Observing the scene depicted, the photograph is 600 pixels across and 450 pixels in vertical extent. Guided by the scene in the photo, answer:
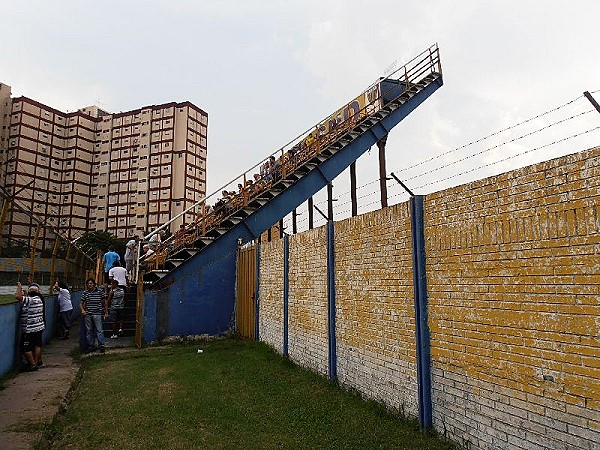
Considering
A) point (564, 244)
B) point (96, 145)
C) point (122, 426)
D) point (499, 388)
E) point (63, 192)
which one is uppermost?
point (96, 145)

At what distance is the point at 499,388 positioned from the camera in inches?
144

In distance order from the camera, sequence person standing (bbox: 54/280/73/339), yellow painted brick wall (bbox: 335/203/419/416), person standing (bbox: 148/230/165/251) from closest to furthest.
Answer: yellow painted brick wall (bbox: 335/203/419/416), person standing (bbox: 54/280/73/339), person standing (bbox: 148/230/165/251)

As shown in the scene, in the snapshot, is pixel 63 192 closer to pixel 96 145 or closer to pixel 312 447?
pixel 96 145

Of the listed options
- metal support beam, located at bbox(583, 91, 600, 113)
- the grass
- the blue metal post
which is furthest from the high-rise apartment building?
metal support beam, located at bbox(583, 91, 600, 113)

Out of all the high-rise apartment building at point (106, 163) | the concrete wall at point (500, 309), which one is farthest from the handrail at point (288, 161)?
the high-rise apartment building at point (106, 163)

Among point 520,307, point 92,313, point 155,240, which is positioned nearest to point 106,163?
point 155,240

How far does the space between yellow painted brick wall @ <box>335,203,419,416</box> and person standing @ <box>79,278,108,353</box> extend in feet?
20.4

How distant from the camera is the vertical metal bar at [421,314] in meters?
4.48

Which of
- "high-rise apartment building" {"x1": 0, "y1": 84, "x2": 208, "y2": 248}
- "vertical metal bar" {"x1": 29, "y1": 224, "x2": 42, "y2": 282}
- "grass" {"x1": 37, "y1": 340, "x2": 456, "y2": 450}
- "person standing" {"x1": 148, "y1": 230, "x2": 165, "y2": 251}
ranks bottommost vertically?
"grass" {"x1": 37, "y1": 340, "x2": 456, "y2": 450}

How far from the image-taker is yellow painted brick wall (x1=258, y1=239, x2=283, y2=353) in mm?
9062

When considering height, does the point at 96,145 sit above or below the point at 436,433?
above

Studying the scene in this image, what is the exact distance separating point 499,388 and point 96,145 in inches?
3027

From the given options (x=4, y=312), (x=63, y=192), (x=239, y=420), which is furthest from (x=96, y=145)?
(x=239, y=420)

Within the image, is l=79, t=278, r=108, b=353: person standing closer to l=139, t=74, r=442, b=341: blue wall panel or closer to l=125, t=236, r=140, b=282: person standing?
l=139, t=74, r=442, b=341: blue wall panel
